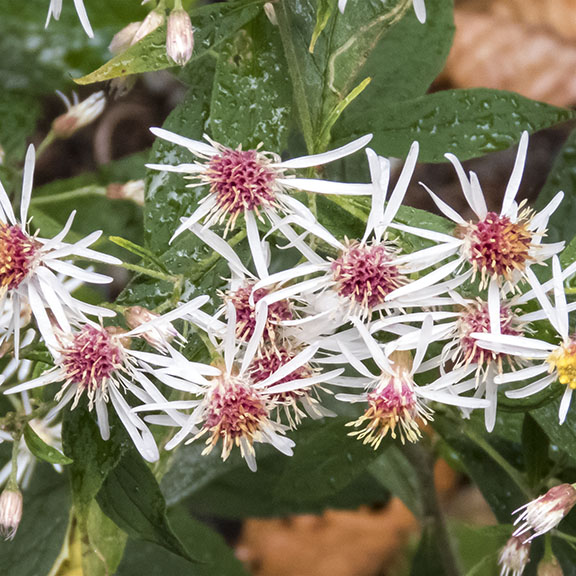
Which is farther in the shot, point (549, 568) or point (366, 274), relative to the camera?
point (549, 568)

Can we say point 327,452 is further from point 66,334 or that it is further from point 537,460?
point 66,334

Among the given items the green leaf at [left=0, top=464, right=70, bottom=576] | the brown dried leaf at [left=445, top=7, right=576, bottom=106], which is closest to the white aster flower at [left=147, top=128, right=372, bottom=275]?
the green leaf at [left=0, top=464, right=70, bottom=576]

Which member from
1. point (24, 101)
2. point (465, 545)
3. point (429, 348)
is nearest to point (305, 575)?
point (465, 545)

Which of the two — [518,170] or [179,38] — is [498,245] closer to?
[518,170]

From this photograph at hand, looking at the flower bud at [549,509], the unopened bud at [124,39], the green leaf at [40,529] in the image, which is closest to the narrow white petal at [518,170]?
the flower bud at [549,509]

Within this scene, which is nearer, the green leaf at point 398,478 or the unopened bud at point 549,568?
the unopened bud at point 549,568

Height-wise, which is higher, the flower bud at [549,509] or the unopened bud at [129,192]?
the unopened bud at [129,192]

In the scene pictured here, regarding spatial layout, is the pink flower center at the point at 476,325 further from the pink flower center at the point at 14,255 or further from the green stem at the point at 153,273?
the pink flower center at the point at 14,255

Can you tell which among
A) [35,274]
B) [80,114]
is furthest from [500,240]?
[80,114]

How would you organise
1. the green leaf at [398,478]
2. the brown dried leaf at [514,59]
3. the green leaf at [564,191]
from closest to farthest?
the green leaf at [564,191], the green leaf at [398,478], the brown dried leaf at [514,59]
